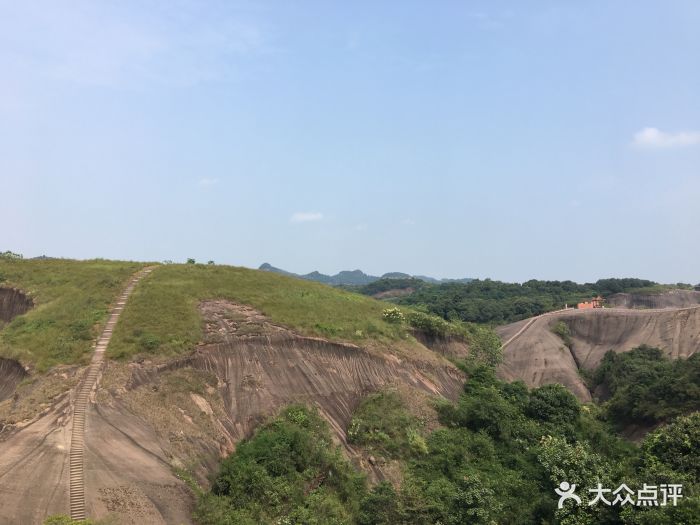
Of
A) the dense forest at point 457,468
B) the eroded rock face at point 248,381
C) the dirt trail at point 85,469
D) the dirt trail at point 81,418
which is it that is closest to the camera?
the dirt trail at point 85,469

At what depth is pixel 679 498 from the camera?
606 inches

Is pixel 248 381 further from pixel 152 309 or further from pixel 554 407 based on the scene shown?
pixel 554 407

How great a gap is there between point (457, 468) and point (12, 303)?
106 ft

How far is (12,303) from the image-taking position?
113ft

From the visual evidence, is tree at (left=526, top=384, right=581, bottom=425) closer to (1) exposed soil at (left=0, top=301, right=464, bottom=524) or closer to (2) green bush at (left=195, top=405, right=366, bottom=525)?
(1) exposed soil at (left=0, top=301, right=464, bottom=524)

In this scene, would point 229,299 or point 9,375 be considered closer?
point 9,375

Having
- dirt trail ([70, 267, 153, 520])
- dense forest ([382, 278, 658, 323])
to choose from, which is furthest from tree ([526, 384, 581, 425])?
dense forest ([382, 278, 658, 323])

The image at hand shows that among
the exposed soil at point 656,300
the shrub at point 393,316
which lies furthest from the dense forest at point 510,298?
the shrub at point 393,316

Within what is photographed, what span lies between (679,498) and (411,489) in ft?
32.1

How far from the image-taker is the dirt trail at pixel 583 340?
2000 inches

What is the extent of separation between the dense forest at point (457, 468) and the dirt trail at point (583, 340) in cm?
1967

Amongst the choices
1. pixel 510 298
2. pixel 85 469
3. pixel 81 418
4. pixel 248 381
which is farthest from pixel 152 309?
pixel 510 298

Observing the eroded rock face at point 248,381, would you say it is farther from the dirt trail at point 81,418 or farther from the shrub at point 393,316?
the shrub at point 393,316

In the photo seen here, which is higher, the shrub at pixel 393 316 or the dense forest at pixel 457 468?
the shrub at pixel 393 316
